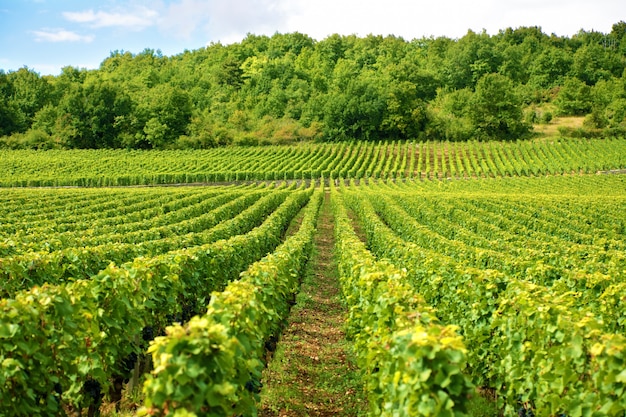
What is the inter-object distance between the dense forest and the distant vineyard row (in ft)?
32.2

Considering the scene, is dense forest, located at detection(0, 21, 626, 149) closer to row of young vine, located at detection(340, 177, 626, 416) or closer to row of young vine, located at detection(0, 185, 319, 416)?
row of young vine, located at detection(0, 185, 319, 416)

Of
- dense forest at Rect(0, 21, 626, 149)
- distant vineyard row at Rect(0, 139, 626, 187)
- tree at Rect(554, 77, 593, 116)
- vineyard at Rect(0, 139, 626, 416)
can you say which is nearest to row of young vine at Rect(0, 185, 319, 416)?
vineyard at Rect(0, 139, 626, 416)

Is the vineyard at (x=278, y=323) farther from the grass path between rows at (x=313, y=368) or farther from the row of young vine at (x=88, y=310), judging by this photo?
the grass path between rows at (x=313, y=368)

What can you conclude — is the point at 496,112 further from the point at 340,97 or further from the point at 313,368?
the point at 313,368

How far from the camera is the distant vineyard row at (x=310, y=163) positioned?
62.9 metres

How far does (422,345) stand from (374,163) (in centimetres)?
7086

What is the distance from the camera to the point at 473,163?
71875mm

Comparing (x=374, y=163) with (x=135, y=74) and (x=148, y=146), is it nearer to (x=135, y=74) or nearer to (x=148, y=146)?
(x=148, y=146)

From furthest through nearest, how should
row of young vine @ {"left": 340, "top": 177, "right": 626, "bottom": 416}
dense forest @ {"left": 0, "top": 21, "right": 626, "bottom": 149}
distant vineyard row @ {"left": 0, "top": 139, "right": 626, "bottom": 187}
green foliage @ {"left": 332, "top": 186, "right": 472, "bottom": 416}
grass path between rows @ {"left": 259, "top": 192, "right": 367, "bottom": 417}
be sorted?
dense forest @ {"left": 0, "top": 21, "right": 626, "bottom": 149}
distant vineyard row @ {"left": 0, "top": 139, "right": 626, "bottom": 187}
grass path between rows @ {"left": 259, "top": 192, "right": 367, "bottom": 417}
row of young vine @ {"left": 340, "top": 177, "right": 626, "bottom": 416}
green foliage @ {"left": 332, "top": 186, "right": 472, "bottom": 416}

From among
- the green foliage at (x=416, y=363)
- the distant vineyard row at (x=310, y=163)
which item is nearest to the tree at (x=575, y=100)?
the distant vineyard row at (x=310, y=163)

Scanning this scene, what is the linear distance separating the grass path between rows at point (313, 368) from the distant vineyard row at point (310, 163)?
5108 cm

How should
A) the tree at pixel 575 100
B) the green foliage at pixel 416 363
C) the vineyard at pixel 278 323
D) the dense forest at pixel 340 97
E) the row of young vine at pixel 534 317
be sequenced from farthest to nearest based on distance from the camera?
the tree at pixel 575 100, the dense forest at pixel 340 97, the row of young vine at pixel 534 317, the vineyard at pixel 278 323, the green foliage at pixel 416 363

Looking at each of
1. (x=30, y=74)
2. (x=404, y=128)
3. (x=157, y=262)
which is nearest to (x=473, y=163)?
(x=404, y=128)

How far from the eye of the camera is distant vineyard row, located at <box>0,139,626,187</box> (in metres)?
62.9
